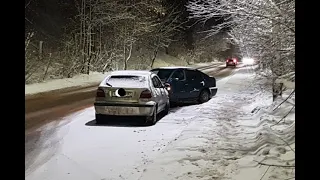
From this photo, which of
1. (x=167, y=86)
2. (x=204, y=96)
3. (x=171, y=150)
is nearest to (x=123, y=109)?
(x=171, y=150)

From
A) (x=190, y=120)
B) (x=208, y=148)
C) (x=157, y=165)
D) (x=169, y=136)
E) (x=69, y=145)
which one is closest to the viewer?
(x=157, y=165)

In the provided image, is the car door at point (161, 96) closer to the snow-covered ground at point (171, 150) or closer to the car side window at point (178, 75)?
the snow-covered ground at point (171, 150)

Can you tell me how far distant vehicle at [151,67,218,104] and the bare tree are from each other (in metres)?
4.02

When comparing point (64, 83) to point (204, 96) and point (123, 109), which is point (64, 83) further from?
point (123, 109)

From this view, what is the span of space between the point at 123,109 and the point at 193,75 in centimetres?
584

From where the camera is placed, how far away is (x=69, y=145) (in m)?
7.88

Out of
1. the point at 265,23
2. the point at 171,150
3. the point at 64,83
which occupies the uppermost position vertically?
the point at 265,23

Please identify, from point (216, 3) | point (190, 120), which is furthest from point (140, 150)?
point (216, 3)

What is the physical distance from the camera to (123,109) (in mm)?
9992

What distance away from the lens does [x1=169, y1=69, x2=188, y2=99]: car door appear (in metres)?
14.4

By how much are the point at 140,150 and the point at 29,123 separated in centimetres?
412

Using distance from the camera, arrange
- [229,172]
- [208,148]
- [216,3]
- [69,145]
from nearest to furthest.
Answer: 1. [229,172]
2. [208,148]
3. [69,145]
4. [216,3]
